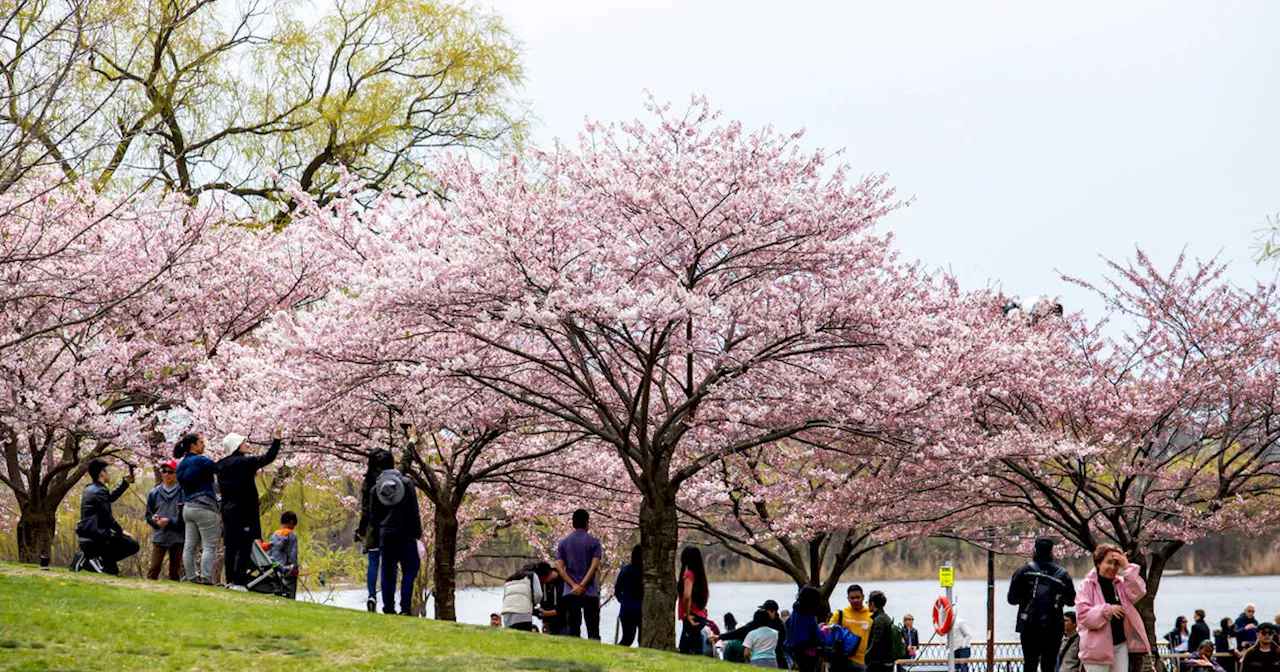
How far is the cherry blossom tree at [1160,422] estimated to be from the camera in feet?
59.8

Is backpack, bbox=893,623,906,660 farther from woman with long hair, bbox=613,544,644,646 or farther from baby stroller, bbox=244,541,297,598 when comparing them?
baby stroller, bbox=244,541,297,598

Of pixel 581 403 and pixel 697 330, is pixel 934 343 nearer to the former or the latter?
pixel 697 330

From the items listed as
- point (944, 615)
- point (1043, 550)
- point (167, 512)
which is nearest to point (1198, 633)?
point (944, 615)

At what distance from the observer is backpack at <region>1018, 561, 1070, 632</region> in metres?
11.7

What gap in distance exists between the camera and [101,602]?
33.9 feet

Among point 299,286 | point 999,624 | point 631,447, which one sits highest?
point 299,286

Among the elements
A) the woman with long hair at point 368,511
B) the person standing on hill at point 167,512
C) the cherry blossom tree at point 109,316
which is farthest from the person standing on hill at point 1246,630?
the cherry blossom tree at point 109,316

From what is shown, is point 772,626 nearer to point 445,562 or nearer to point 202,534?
point 202,534

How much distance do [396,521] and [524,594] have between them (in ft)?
7.14

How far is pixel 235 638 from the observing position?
9.23m

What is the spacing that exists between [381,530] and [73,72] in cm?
553

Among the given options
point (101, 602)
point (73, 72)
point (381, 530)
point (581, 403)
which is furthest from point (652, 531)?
point (73, 72)

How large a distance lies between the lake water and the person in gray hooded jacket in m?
30.8

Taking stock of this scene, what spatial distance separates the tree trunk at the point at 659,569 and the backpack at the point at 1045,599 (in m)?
4.18
